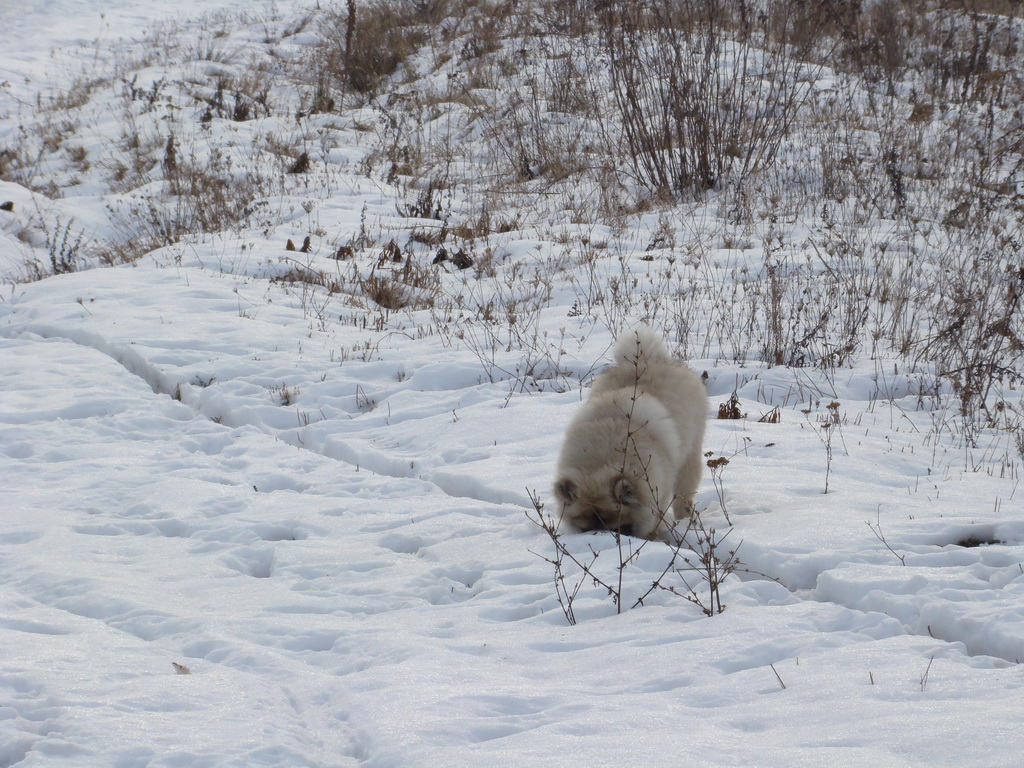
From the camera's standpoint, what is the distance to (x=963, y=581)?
3.43 metres

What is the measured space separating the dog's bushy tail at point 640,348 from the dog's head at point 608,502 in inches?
32.9

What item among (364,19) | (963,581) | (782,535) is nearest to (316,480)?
(782,535)

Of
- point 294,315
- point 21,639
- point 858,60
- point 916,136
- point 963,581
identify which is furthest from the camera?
point 858,60

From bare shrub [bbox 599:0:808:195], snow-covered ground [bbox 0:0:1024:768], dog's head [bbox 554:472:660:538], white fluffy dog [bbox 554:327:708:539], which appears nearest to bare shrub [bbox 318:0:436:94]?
bare shrub [bbox 599:0:808:195]

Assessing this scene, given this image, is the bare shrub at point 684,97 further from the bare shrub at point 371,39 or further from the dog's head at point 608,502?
the dog's head at point 608,502

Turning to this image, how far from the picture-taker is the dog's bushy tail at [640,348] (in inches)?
187

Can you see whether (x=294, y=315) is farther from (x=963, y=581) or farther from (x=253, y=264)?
(x=963, y=581)

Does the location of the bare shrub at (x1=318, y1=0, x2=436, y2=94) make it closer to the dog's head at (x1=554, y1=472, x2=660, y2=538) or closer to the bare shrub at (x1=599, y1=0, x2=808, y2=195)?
the bare shrub at (x1=599, y1=0, x2=808, y2=195)

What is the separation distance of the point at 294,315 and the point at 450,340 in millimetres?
1914

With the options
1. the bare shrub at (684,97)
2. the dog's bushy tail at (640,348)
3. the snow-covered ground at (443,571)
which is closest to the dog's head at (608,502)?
the snow-covered ground at (443,571)

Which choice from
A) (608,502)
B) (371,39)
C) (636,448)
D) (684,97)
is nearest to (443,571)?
(608,502)

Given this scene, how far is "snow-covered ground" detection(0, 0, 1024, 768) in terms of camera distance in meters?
2.56

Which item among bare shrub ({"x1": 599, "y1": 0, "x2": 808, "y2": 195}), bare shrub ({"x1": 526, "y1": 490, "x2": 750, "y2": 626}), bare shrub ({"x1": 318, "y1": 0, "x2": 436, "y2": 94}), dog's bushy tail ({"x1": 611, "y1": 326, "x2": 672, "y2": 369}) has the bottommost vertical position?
bare shrub ({"x1": 526, "y1": 490, "x2": 750, "y2": 626})

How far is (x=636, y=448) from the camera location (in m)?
4.12
